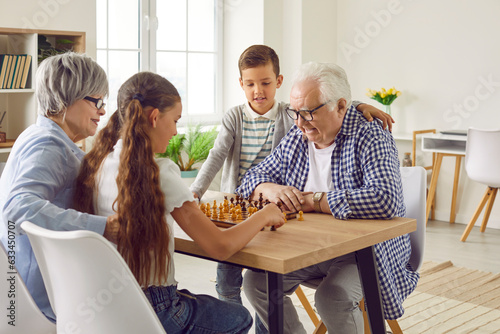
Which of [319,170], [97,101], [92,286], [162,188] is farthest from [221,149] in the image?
[92,286]

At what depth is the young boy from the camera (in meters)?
2.67

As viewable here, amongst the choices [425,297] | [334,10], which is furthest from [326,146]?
[334,10]

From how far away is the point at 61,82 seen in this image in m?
1.80

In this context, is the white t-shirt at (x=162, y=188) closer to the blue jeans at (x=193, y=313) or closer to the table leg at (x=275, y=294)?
the blue jeans at (x=193, y=313)

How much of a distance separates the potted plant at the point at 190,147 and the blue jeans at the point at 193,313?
3462 mm

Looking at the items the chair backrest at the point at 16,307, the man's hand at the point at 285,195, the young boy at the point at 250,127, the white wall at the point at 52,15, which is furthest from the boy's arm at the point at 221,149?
the white wall at the point at 52,15

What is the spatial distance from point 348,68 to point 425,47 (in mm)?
800

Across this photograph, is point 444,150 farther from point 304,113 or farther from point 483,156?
point 304,113

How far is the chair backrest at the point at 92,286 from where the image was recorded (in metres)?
1.32

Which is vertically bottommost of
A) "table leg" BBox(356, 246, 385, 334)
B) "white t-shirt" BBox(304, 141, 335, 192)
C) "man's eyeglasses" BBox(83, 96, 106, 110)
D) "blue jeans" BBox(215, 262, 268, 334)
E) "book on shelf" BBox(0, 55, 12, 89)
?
"blue jeans" BBox(215, 262, 268, 334)

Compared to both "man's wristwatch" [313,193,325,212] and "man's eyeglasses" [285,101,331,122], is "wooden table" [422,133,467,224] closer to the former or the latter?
"man's eyeglasses" [285,101,331,122]

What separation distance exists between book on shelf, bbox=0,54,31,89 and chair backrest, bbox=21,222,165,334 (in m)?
2.64

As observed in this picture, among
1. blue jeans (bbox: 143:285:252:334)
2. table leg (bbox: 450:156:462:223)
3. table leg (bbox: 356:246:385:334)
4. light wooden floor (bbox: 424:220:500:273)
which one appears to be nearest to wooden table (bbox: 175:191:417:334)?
table leg (bbox: 356:246:385:334)

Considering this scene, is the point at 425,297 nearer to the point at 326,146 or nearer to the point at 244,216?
the point at 326,146
